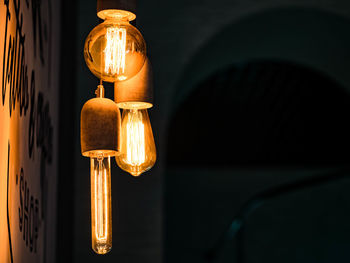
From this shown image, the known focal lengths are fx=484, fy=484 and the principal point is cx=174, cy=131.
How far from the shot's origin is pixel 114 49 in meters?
0.90

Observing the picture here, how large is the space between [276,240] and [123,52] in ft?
20.2

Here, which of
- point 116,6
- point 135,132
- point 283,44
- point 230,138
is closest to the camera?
point 116,6

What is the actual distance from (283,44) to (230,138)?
4360mm

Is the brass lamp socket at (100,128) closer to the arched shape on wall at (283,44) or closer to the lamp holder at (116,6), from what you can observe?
the lamp holder at (116,6)

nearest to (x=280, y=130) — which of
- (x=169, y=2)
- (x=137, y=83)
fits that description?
(x=169, y=2)

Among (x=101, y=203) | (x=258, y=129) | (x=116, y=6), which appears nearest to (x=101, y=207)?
(x=101, y=203)

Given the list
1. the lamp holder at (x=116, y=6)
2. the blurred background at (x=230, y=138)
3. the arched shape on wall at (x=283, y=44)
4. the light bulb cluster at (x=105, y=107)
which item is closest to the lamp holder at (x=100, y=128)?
the light bulb cluster at (x=105, y=107)

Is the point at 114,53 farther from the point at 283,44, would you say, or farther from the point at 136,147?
the point at 283,44

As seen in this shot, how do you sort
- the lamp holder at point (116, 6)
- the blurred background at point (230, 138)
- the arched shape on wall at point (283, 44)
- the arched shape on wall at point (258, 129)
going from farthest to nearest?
the arched shape on wall at point (258, 129), the arched shape on wall at point (283, 44), the blurred background at point (230, 138), the lamp holder at point (116, 6)

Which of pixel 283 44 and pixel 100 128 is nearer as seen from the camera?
pixel 100 128

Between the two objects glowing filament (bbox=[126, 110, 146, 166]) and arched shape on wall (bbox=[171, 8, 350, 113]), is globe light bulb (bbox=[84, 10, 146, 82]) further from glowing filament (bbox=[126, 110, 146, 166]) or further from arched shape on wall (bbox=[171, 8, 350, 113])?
arched shape on wall (bbox=[171, 8, 350, 113])

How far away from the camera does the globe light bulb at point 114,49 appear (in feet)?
2.93

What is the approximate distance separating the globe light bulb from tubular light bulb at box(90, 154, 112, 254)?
168mm

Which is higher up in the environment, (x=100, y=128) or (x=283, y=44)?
(x=283, y=44)
